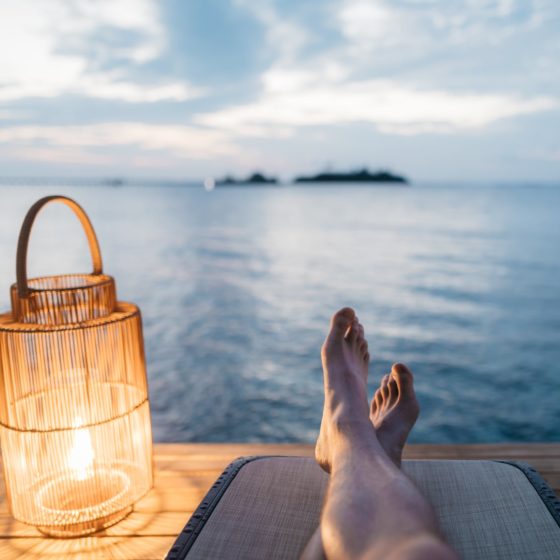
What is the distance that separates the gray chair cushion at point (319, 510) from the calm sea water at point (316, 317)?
351cm

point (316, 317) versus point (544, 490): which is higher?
point (544, 490)

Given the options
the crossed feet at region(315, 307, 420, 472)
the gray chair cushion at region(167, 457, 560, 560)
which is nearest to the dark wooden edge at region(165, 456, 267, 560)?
the gray chair cushion at region(167, 457, 560, 560)

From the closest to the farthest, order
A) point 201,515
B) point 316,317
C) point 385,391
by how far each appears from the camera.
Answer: point 201,515 → point 385,391 → point 316,317

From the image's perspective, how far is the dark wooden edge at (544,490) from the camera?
1.10 metres

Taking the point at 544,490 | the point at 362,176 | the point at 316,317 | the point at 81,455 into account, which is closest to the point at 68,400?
the point at 81,455

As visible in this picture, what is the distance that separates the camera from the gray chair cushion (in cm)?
100

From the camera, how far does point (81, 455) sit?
1.34 metres

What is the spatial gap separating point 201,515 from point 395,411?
53 centimetres

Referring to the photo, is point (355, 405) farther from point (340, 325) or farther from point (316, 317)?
point (316, 317)

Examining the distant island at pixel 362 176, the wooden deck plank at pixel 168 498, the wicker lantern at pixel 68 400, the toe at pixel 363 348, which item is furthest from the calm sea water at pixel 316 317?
the distant island at pixel 362 176

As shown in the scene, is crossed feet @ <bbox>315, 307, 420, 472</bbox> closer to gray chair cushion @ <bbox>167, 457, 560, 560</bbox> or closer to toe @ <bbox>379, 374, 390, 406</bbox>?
toe @ <bbox>379, 374, 390, 406</bbox>

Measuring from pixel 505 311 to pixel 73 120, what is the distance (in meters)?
16.4

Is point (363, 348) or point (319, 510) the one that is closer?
point (319, 510)

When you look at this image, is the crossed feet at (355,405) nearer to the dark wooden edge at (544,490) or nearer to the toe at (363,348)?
the toe at (363,348)
